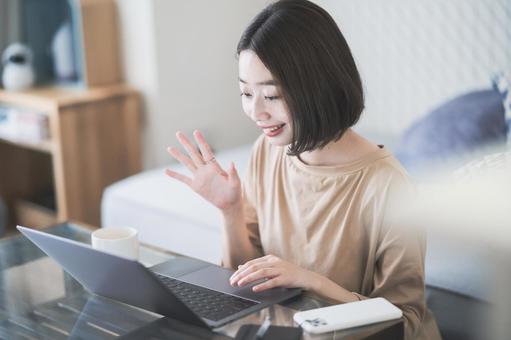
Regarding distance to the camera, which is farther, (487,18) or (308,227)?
(487,18)

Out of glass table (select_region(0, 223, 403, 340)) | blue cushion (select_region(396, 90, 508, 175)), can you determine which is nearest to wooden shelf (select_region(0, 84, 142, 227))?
blue cushion (select_region(396, 90, 508, 175))

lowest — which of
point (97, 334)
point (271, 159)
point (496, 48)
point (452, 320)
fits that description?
point (452, 320)

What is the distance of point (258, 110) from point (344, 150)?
19 cm

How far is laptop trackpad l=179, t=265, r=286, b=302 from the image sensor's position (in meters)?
1.13

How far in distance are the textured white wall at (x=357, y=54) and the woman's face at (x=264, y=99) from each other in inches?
55.1

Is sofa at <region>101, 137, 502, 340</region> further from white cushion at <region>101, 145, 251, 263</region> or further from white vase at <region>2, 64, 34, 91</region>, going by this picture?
white vase at <region>2, 64, 34, 91</region>

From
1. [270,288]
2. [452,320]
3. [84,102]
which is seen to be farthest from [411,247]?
[84,102]

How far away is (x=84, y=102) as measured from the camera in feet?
8.54

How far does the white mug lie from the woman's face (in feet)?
0.99

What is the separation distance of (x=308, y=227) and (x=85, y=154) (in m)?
1.48

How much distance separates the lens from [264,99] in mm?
1231

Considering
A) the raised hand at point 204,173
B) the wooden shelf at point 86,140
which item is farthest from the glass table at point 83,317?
the wooden shelf at point 86,140

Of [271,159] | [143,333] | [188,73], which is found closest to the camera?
[143,333]

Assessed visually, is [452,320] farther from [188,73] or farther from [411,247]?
[188,73]
